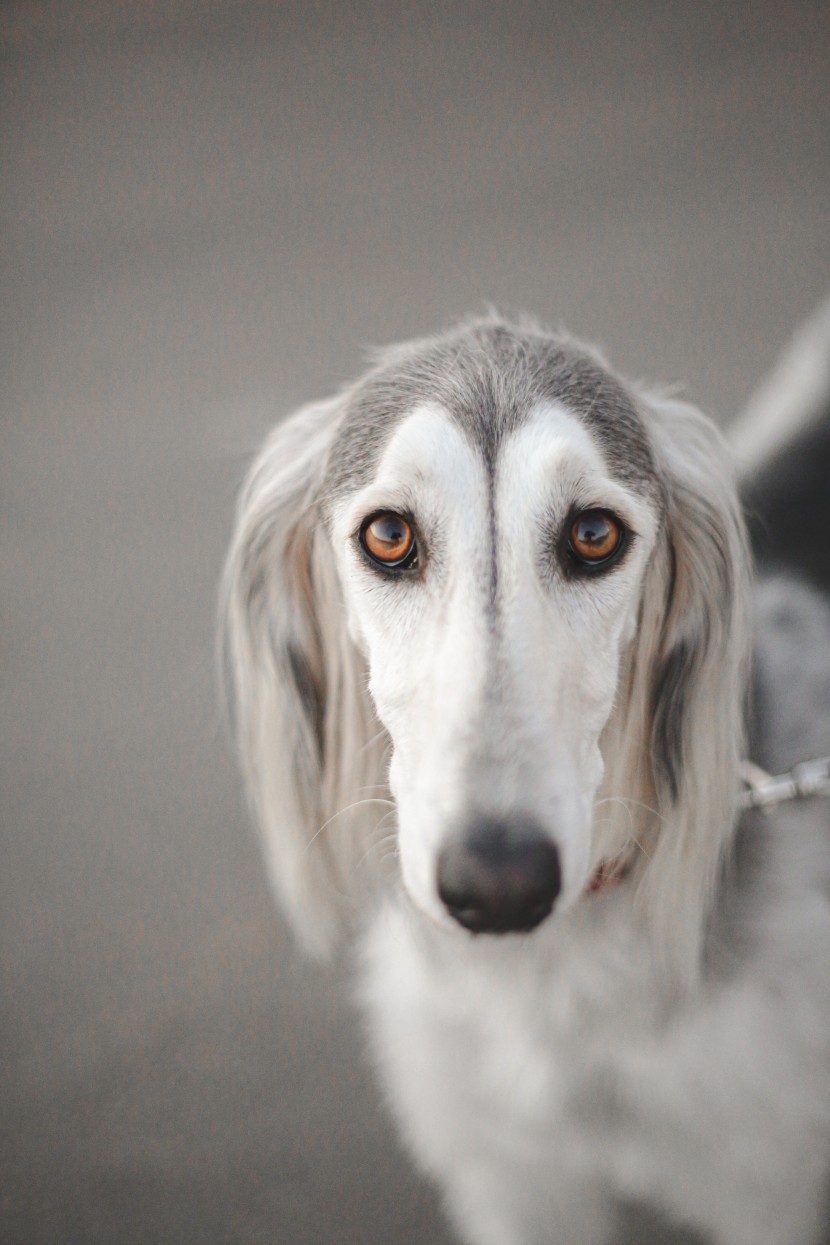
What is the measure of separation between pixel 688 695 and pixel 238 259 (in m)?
2.77

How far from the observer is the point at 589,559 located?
1054mm

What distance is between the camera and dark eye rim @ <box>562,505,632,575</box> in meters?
1.04

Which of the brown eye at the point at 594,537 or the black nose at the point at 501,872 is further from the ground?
the brown eye at the point at 594,537

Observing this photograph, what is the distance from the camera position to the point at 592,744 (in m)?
1.00

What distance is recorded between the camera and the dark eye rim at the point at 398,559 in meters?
1.06

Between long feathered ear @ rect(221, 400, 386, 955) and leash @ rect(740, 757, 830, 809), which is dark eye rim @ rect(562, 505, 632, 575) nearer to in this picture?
long feathered ear @ rect(221, 400, 386, 955)

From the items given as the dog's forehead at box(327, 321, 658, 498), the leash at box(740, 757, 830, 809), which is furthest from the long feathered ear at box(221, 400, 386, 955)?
the leash at box(740, 757, 830, 809)

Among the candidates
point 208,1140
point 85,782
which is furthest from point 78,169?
point 208,1140

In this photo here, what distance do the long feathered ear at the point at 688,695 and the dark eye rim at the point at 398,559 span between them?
34 centimetres

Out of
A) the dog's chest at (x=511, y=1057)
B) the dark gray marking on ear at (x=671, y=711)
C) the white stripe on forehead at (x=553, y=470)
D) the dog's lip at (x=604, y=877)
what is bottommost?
the dog's chest at (x=511, y=1057)

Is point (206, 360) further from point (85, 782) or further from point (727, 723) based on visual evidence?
point (727, 723)

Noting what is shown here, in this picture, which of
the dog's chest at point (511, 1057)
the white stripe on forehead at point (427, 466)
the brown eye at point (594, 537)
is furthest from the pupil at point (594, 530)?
the dog's chest at point (511, 1057)

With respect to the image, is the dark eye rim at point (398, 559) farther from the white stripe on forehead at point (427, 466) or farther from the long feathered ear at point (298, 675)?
the long feathered ear at point (298, 675)

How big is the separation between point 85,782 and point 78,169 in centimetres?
251
